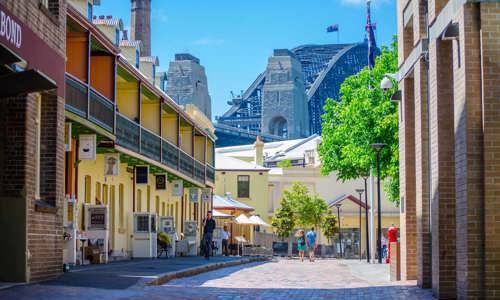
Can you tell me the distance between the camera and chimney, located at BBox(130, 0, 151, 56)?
300 ft

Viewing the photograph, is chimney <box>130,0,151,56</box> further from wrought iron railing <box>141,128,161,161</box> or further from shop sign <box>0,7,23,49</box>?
shop sign <box>0,7,23,49</box>

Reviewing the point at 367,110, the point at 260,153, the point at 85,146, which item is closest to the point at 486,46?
the point at 85,146

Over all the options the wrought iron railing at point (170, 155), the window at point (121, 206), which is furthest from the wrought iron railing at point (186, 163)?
the window at point (121, 206)

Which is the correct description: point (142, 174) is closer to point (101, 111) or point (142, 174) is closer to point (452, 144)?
point (101, 111)

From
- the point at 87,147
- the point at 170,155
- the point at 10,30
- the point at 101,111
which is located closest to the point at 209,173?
the point at 170,155

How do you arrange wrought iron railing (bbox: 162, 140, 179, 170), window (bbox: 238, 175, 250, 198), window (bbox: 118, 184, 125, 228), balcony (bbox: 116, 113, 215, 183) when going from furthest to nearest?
window (bbox: 238, 175, 250, 198) < wrought iron railing (bbox: 162, 140, 179, 170) < window (bbox: 118, 184, 125, 228) < balcony (bbox: 116, 113, 215, 183)

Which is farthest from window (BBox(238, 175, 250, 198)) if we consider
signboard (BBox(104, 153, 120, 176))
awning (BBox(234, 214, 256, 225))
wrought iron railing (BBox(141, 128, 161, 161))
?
signboard (BBox(104, 153, 120, 176))

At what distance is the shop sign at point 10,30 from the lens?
494 inches

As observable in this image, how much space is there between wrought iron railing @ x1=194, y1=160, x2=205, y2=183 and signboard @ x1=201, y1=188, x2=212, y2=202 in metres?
2.76

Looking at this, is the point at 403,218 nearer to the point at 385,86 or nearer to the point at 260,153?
the point at 385,86

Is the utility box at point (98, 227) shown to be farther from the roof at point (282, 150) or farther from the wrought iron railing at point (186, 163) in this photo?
the roof at point (282, 150)

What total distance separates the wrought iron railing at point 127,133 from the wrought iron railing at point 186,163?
10.6 m

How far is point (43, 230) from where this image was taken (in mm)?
18234

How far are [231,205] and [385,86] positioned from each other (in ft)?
110
